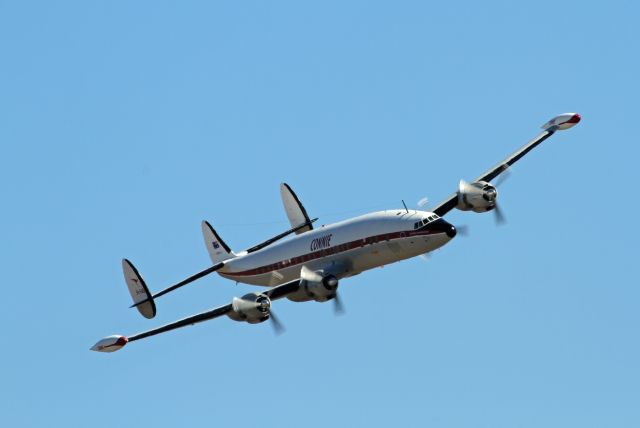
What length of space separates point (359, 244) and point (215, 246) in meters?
20.1

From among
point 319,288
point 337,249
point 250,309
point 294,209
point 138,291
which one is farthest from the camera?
point 294,209

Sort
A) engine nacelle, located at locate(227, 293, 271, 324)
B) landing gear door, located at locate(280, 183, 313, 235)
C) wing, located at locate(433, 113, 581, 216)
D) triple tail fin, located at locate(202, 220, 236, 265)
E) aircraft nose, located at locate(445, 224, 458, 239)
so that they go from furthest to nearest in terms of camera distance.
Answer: triple tail fin, located at locate(202, 220, 236, 265) < landing gear door, located at locate(280, 183, 313, 235) < wing, located at locate(433, 113, 581, 216) < engine nacelle, located at locate(227, 293, 271, 324) < aircraft nose, located at locate(445, 224, 458, 239)

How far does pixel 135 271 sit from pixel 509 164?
2532 cm

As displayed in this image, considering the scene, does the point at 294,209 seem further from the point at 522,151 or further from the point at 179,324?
the point at 179,324

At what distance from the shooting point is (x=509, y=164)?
86000 mm

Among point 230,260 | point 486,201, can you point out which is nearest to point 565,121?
point 486,201

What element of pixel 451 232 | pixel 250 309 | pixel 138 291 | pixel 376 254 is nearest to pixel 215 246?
pixel 138 291

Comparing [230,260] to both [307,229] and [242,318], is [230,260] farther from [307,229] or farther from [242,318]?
[242,318]

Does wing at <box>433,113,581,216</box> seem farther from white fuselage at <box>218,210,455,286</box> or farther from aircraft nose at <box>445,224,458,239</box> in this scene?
aircraft nose at <box>445,224,458,239</box>

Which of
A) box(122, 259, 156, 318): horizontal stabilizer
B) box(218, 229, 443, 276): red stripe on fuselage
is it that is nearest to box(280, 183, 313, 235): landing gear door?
box(218, 229, 443, 276): red stripe on fuselage

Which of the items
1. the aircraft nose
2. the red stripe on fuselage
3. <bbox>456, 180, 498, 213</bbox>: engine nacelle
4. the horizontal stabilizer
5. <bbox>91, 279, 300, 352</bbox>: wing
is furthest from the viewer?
the horizontal stabilizer

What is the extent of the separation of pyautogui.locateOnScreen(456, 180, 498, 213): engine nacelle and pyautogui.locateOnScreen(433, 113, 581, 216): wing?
2.36 ft

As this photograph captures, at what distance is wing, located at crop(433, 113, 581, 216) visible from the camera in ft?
266

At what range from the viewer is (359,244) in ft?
251
